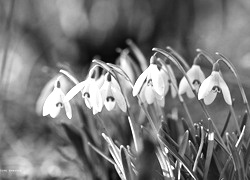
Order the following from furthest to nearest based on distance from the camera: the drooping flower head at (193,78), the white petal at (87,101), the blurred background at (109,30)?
the blurred background at (109,30), the drooping flower head at (193,78), the white petal at (87,101)

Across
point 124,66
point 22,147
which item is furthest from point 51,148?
point 124,66

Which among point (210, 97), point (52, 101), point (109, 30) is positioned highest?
point (109, 30)

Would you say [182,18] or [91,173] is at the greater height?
[182,18]

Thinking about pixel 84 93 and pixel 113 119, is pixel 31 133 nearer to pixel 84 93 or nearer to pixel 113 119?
pixel 113 119

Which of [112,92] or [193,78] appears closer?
[112,92]

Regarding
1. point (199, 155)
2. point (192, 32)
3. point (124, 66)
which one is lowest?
point (199, 155)

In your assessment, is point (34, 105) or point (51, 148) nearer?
point (51, 148)

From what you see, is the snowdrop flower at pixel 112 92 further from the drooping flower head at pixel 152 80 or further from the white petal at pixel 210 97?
the white petal at pixel 210 97

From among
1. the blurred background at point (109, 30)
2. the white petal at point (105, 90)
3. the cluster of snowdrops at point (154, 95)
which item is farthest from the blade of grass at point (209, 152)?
the blurred background at point (109, 30)

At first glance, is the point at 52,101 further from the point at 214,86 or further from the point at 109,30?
the point at 109,30

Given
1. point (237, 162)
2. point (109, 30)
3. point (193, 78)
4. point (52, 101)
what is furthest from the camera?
point (109, 30)

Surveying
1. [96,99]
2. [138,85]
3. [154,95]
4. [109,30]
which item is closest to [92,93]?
[96,99]
